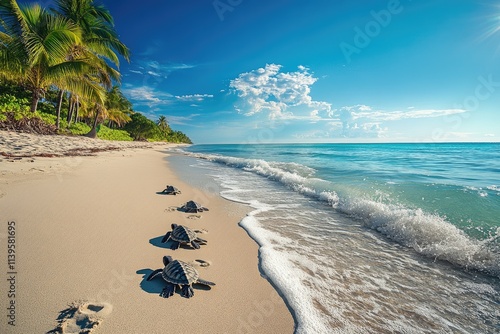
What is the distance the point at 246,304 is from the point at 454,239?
15.8 ft

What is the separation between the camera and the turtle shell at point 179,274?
2.72m

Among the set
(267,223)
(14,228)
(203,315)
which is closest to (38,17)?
(14,228)

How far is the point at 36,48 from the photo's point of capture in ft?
46.2

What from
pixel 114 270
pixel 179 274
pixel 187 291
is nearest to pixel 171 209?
pixel 114 270

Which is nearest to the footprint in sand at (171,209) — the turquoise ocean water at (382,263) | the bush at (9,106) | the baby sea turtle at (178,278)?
the turquoise ocean water at (382,263)

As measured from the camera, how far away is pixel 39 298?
233 centimetres

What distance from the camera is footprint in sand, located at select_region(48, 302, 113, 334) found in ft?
6.57

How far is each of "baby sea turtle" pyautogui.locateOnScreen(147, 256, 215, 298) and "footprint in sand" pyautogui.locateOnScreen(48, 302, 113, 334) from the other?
1.95ft

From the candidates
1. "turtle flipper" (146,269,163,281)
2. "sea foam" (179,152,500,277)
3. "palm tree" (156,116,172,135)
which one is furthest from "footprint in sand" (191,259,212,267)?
"palm tree" (156,116,172,135)

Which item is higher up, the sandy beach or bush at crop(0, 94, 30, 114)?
bush at crop(0, 94, 30, 114)

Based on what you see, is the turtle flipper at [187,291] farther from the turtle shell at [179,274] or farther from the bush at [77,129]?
the bush at [77,129]

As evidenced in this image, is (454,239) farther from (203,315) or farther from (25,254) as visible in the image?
(25,254)

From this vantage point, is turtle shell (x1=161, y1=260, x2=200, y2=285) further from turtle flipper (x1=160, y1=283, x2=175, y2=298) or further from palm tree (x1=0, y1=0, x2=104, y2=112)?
palm tree (x1=0, y1=0, x2=104, y2=112)

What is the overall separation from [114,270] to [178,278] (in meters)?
0.99
